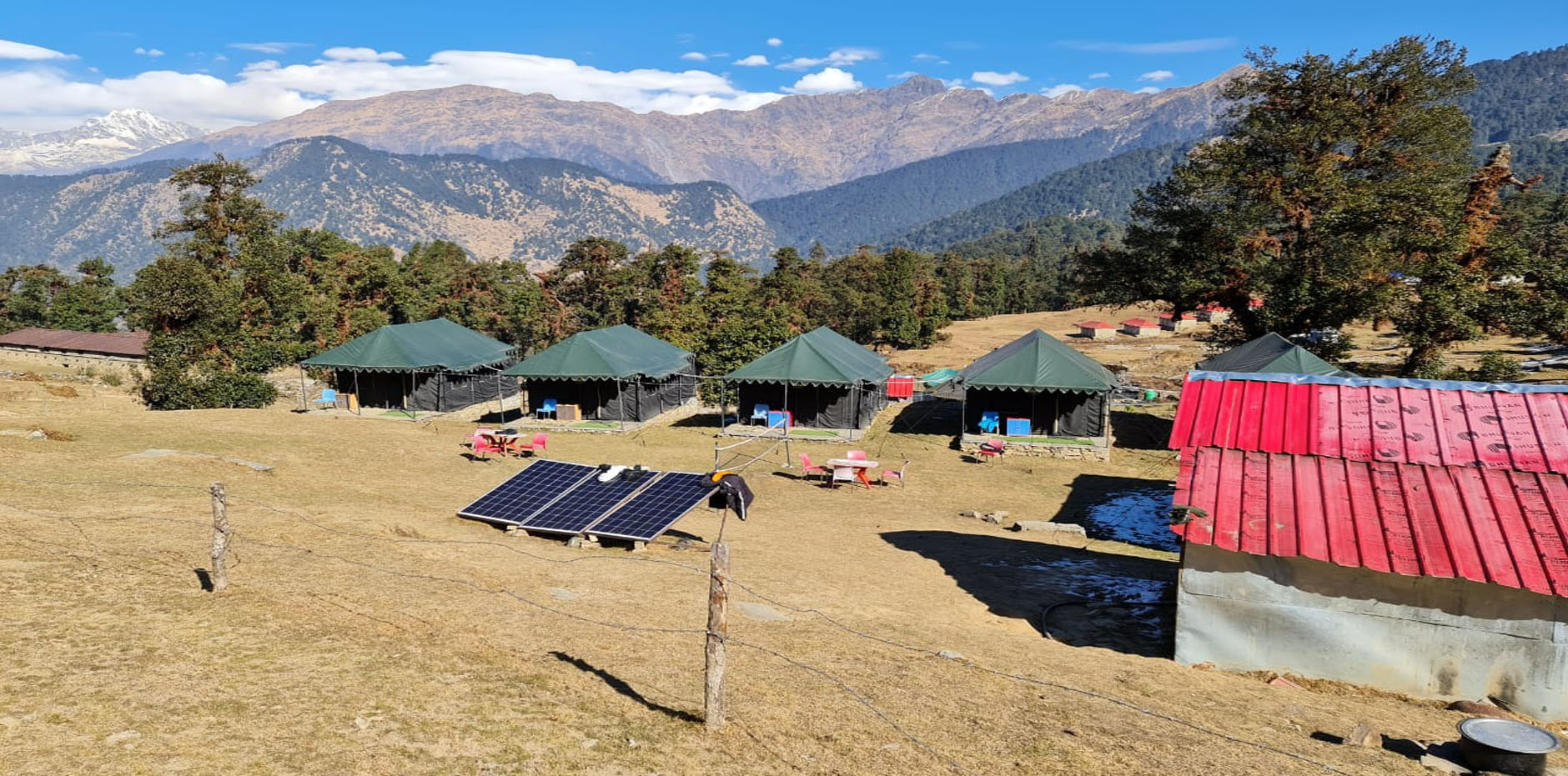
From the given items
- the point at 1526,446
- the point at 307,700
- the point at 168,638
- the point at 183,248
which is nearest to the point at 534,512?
the point at 168,638

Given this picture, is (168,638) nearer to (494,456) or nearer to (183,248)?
(494,456)

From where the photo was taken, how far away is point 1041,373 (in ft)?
99.2

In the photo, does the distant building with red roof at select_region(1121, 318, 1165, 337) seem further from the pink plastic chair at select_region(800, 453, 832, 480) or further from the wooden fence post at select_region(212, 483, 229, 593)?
the wooden fence post at select_region(212, 483, 229, 593)

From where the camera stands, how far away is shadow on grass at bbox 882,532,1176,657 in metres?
13.3

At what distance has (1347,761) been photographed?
8422 mm

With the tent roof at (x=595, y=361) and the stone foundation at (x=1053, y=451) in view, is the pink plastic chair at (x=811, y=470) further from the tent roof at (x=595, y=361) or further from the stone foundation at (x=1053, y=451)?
the tent roof at (x=595, y=361)

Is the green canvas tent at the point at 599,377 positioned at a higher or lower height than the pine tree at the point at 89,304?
lower

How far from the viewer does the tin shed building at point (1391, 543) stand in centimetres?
1064

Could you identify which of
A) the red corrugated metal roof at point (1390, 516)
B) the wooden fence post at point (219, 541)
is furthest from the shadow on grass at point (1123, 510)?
the wooden fence post at point (219, 541)

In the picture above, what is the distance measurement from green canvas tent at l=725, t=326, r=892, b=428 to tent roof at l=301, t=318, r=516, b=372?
13.5 m

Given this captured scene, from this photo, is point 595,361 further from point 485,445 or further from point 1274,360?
point 1274,360

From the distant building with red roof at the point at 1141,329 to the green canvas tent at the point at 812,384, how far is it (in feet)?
174

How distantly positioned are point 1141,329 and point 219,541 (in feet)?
262

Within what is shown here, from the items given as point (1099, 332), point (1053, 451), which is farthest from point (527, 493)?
point (1099, 332)
